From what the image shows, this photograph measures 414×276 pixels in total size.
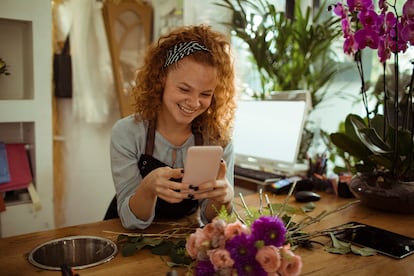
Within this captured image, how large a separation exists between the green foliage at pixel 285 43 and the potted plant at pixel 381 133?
3.56ft

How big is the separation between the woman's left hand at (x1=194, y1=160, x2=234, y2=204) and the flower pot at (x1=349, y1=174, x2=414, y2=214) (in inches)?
22.4

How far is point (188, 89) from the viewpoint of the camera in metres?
1.50

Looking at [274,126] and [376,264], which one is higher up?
[274,126]

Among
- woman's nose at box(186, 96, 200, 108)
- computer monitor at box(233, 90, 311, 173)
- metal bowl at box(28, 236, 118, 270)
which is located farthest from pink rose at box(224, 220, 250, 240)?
computer monitor at box(233, 90, 311, 173)

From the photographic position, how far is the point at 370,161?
1733mm

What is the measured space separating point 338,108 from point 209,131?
5.71ft

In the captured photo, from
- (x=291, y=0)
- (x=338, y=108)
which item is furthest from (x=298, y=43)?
(x=338, y=108)

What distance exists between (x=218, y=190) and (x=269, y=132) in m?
1.15

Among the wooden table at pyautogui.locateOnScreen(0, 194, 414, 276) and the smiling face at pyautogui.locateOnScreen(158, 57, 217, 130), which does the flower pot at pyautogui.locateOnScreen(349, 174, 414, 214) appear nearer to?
the wooden table at pyautogui.locateOnScreen(0, 194, 414, 276)

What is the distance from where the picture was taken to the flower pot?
1.63 meters

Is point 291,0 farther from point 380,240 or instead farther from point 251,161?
point 380,240

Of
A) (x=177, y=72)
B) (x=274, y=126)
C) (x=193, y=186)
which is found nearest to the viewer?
(x=193, y=186)

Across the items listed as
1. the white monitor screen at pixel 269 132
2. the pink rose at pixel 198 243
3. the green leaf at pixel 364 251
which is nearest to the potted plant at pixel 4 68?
the white monitor screen at pixel 269 132

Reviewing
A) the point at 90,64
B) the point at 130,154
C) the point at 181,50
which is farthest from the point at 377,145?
the point at 90,64
